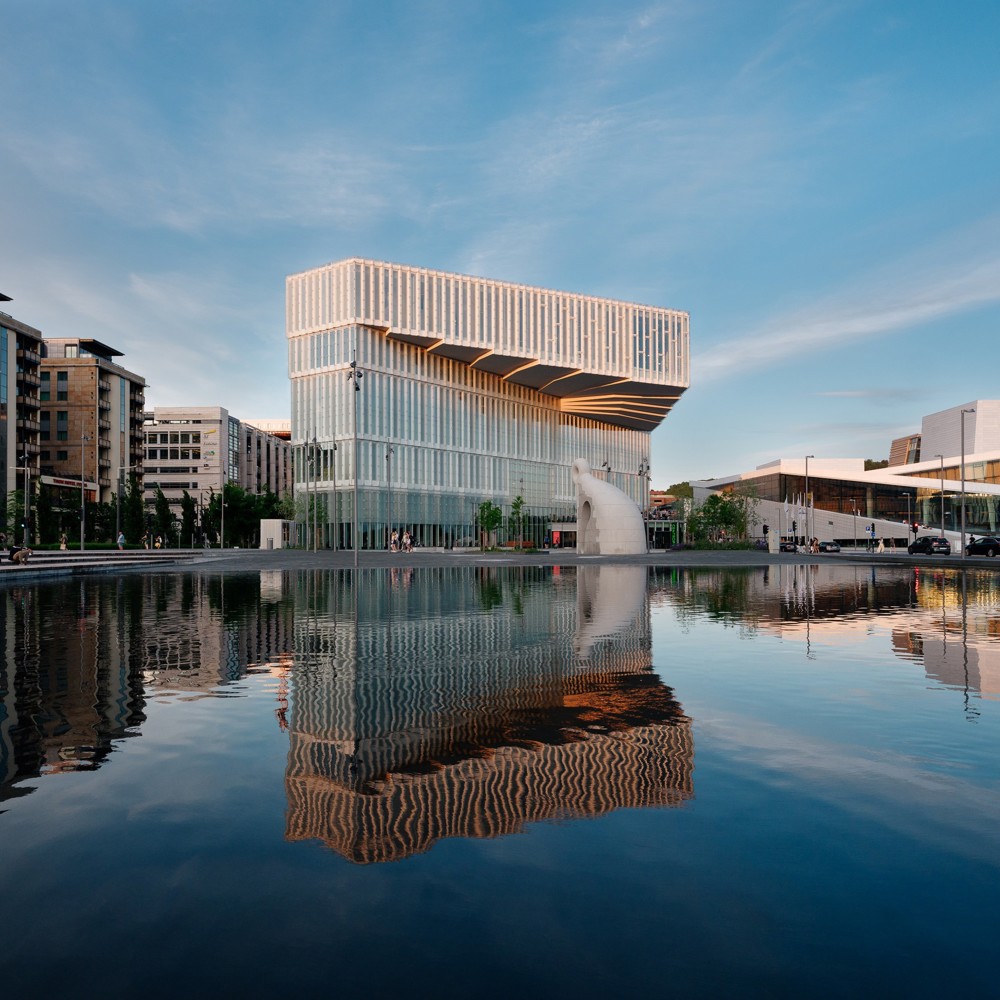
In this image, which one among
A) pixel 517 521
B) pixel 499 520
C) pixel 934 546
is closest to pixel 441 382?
pixel 499 520

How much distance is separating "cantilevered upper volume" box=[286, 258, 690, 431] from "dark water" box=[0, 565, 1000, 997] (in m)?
81.1

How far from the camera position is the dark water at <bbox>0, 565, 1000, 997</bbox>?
2.92m

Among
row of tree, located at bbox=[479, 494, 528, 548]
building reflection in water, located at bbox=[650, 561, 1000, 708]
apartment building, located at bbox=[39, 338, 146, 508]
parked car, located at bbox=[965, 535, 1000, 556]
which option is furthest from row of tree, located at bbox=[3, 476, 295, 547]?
parked car, located at bbox=[965, 535, 1000, 556]

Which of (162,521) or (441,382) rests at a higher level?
(441,382)

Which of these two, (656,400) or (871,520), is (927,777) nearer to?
(656,400)

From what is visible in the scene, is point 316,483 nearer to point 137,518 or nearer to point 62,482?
point 137,518

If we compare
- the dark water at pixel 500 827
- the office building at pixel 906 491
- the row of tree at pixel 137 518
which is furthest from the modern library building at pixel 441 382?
the dark water at pixel 500 827

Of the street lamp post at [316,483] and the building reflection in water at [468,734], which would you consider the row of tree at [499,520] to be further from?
the building reflection in water at [468,734]

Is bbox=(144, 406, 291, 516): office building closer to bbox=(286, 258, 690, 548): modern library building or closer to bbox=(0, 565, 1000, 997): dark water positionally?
bbox=(286, 258, 690, 548): modern library building

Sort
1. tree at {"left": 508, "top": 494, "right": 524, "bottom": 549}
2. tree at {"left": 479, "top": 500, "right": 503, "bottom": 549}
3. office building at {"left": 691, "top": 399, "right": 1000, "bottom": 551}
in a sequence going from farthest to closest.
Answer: tree at {"left": 508, "top": 494, "right": 524, "bottom": 549} → office building at {"left": 691, "top": 399, "right": 1000, "bottom": 551} → tree at {"left": 479, "top": 500, "right": 503, "bottom": 549}

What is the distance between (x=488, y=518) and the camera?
9669 cm

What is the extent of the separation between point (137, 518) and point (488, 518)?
37.9 m

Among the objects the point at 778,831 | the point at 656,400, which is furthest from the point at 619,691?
the point at 656,400

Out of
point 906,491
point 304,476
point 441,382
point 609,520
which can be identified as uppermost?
point 441,382
